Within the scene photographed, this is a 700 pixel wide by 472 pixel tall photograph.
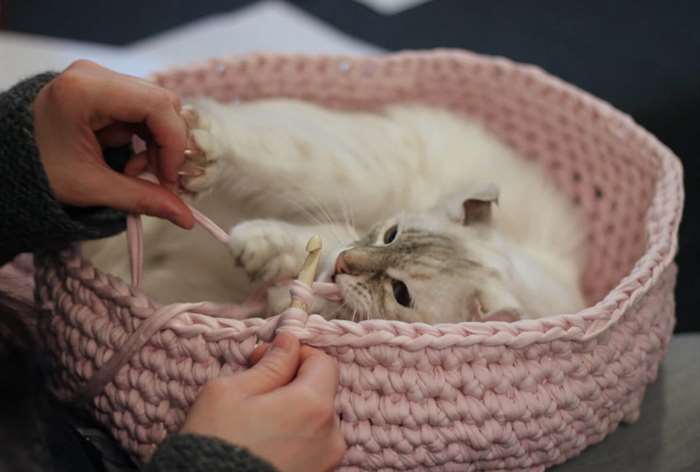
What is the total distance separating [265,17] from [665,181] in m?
1.62

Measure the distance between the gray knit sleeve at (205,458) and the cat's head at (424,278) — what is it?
37cm

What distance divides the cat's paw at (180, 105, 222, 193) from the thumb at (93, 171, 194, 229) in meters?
0.08

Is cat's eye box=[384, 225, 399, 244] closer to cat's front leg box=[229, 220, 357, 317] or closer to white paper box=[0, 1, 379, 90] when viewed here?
cat's front leg box=[229, 220, 357, 317]

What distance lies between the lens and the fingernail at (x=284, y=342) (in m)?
0.75

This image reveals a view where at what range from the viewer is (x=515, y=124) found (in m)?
1.52

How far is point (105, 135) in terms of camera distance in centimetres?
94

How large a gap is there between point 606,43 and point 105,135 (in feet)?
4.39

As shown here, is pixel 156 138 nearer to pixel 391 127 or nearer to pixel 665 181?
pixel 391 127

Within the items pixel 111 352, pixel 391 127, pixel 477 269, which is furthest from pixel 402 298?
pixel 391 127

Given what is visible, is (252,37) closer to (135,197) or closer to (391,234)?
(391,234)

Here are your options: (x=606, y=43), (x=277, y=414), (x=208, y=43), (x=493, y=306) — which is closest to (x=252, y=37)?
(x=208, y=43)

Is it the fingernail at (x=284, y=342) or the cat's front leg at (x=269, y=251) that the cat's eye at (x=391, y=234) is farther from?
the fingernail at (x=284, y=342)

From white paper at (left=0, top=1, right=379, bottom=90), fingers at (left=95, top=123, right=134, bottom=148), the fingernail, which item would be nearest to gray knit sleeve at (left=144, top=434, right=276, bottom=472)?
the fingernail

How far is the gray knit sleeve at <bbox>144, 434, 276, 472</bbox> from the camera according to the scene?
646 mm
